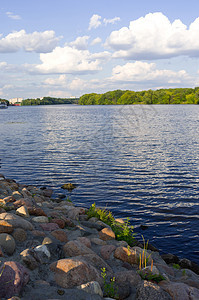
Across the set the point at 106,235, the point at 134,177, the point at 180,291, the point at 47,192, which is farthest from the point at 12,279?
the point at 134,177

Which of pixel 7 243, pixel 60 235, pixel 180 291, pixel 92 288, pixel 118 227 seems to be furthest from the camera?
pixel 118 227

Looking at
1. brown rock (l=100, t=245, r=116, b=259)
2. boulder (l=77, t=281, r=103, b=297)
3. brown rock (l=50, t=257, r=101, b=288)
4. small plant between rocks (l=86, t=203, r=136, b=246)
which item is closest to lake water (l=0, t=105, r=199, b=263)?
small plant between rocks (l=86, t=203, r=136, b=246)

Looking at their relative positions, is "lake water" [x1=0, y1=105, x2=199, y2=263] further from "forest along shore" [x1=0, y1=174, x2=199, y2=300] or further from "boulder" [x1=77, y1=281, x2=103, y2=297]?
"boulder" [x1=77, y1=281, x2=103, y2=297]

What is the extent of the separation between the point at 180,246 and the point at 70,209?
4732 mm

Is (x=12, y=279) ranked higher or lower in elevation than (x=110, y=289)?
higher

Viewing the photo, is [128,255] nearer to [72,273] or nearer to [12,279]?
[72,273]

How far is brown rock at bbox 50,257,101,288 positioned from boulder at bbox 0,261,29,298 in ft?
2.48

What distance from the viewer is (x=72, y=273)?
5426 millimetres

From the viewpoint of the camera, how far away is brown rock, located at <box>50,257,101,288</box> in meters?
5.33

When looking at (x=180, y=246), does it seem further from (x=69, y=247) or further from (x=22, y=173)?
(x=22, y=173)

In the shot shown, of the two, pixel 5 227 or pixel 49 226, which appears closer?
pixel 5 227

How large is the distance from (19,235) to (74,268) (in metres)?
2.06

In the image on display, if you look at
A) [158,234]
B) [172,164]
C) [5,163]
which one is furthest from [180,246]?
[5,163]

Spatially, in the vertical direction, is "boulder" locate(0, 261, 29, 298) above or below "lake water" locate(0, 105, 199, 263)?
above
